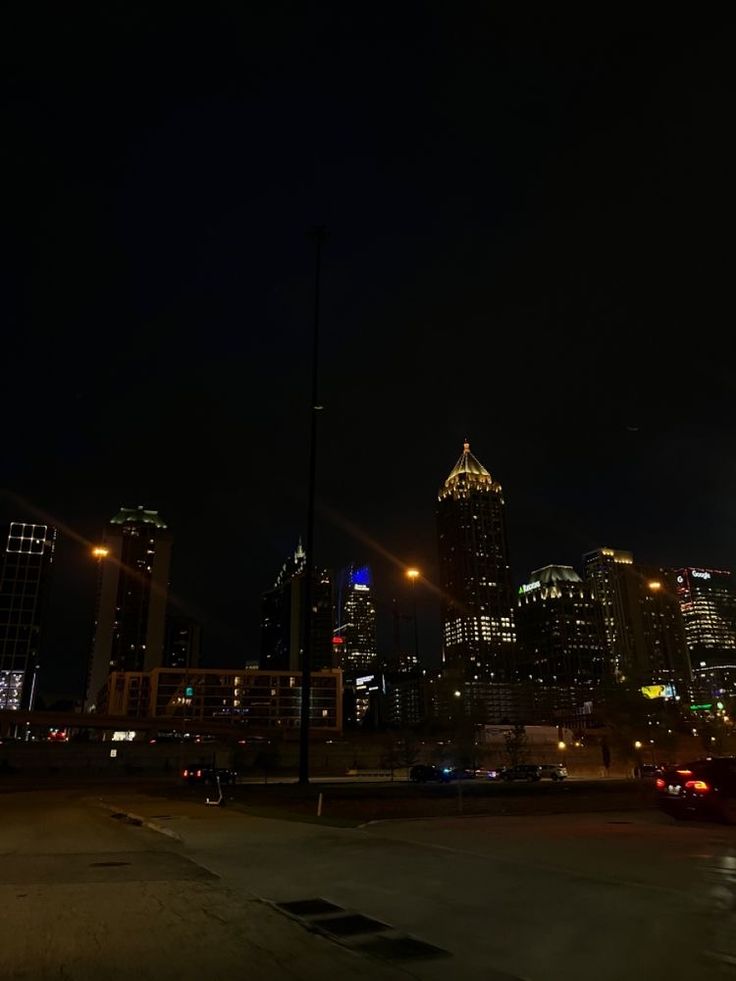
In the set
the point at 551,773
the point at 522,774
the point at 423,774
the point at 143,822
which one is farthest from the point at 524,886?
the point at 551,773

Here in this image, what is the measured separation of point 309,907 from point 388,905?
90 cm

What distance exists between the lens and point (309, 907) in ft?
27.9

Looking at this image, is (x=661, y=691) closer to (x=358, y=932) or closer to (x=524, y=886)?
(x=524, y=886)

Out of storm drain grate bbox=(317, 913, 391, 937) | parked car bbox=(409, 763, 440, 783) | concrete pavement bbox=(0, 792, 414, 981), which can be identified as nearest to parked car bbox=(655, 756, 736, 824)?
concrete pavement bbox=(0, 792, 414, 981)

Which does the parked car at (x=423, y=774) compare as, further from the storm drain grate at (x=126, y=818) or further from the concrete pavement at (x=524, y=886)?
the concrete pavement at (x=524, y=886)

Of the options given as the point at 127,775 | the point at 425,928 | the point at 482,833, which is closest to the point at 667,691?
the point at 127,775

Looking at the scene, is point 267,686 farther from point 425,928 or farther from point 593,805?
point 425,928

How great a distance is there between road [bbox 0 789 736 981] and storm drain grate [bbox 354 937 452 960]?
0.7 inches

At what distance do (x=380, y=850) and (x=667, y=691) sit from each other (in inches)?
5116

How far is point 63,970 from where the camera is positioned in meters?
6.19

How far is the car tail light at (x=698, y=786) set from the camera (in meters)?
17.9

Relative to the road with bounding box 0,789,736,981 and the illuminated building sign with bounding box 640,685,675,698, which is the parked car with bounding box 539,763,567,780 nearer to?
the road with bounding box 0,789,736,981

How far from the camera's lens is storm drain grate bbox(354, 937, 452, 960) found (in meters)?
6.48

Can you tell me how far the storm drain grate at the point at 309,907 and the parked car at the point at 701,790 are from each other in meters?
12.6
